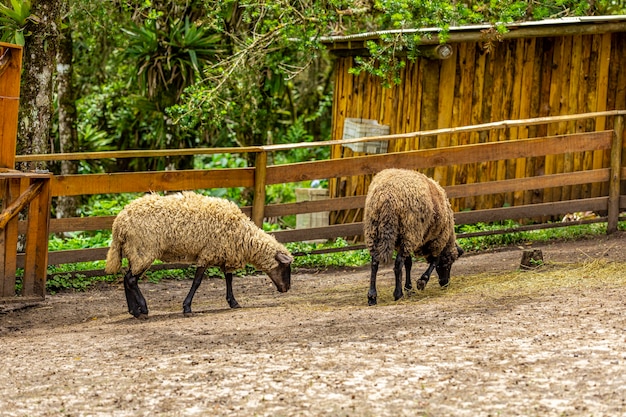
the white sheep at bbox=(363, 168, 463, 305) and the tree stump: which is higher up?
the white sheep at bbox=(363, 168, 463, 305)

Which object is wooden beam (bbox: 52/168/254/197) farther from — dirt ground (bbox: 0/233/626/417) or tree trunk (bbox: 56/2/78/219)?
tree trunk (bbox: 56/2/78/219)

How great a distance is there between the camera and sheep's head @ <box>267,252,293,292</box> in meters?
9.49

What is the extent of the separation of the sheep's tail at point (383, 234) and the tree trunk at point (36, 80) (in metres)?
4.19

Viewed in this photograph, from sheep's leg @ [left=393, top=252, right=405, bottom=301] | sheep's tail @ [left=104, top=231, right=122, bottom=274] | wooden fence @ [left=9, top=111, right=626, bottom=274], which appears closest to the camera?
sheep's tail @ [left=104, top=231, right=122, bottom=274]

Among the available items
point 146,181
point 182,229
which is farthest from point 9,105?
point 182,229

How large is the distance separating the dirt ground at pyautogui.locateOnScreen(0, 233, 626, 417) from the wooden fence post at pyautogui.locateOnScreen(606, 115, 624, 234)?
272 centimetres

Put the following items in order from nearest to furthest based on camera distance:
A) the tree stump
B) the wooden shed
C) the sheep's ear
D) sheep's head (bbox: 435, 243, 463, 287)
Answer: the sheep's ear, sheep's head (bbox: 435, 243, 463, 287), the tree stump, the wooden shed

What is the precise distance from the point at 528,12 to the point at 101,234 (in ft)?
24.9

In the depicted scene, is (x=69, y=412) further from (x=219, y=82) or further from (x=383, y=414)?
(x=219, y=82)

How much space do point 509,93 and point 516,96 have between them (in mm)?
108

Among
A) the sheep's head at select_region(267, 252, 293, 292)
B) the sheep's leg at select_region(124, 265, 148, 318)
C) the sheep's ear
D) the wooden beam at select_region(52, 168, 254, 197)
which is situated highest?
the wooden beam at select_region(52, 168, 254, 197)

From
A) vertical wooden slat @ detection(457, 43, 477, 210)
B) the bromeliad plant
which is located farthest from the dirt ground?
vertical wooden slat @ detection(457, 43, 477, 210)

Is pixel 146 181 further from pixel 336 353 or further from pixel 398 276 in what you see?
pixel 336 353

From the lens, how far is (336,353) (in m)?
6.64
